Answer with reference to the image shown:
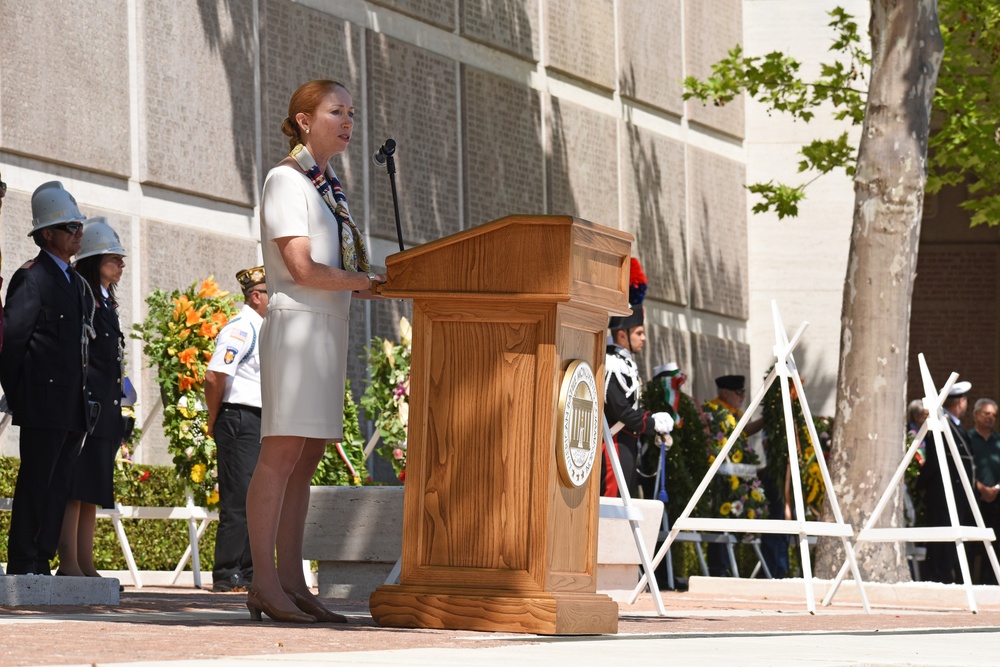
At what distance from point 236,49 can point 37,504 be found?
208 inches

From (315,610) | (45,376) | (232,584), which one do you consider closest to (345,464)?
(232,584)

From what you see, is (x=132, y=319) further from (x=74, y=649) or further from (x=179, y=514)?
(x=74, y=649)

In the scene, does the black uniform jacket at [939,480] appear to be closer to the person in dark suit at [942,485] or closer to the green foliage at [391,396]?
the person in dark suit at [942,485]

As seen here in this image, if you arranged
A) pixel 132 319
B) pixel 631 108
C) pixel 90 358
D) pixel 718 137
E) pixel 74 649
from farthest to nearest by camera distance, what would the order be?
pixel 718 137, pixel 631 108, pixel 132 319, pixel 90 358, pixel 74 649

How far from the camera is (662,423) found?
13328 mm

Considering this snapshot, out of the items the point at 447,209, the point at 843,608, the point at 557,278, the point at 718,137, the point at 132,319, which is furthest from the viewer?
the point at 718,137

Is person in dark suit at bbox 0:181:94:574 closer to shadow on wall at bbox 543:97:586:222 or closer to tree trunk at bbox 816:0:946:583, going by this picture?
tree trunk at bbox 816:0:946:583

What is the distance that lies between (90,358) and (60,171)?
8.77ft

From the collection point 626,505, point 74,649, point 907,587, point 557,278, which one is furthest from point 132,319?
point 74,649

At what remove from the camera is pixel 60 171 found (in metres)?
11.1

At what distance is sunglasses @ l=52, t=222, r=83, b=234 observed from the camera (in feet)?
26.8

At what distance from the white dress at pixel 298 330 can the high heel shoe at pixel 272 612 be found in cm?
54

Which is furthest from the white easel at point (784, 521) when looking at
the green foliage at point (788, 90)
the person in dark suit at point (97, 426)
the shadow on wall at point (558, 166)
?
the green foliage at point (788, 90)

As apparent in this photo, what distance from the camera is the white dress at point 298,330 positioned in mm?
6293
